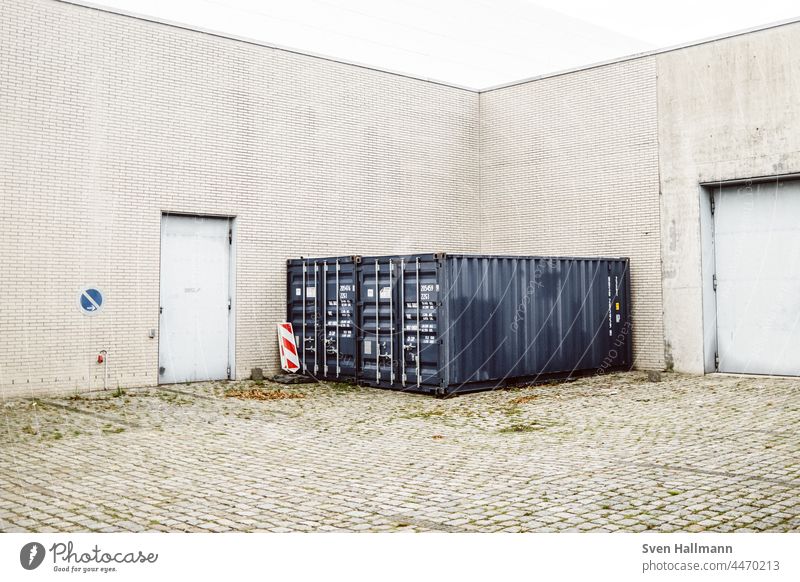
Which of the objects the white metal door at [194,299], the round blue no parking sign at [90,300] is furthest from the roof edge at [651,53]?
the round blue no parking sign at [90,300]

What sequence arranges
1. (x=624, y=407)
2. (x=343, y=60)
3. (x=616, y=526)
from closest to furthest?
(x=616, y=526)
(x=624, y=407)
(x=343, y=60)

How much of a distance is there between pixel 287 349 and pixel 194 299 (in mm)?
2159

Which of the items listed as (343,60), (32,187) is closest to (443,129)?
(343,60)

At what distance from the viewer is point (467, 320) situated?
1400 cm

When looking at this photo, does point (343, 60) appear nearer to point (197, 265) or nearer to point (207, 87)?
point (207, 87)

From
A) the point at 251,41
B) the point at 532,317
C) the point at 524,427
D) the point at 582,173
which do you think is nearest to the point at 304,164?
the point at 251,41

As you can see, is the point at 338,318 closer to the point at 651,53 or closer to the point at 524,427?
the point at 524,427

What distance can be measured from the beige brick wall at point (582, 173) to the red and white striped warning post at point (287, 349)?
21.9 ft

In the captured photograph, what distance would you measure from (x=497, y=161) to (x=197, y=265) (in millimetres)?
8640

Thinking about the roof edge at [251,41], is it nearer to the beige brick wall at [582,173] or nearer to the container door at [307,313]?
the beige brick wall at [582,173]

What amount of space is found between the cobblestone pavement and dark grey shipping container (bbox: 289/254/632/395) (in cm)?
68

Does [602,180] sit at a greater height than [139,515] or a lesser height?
greater

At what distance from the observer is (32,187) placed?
13.9m

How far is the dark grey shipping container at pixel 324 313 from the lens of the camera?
15445 mm
